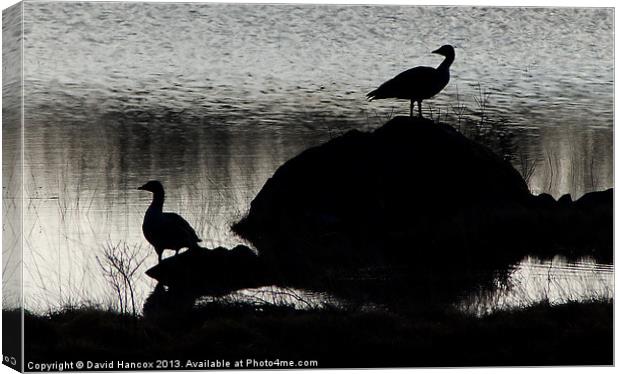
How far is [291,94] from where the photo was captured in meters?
11.9

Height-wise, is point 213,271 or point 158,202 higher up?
point 158,202

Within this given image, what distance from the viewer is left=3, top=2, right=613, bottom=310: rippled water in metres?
11.4

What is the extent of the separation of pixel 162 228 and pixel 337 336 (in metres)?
1.63

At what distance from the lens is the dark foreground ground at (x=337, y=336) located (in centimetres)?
1144

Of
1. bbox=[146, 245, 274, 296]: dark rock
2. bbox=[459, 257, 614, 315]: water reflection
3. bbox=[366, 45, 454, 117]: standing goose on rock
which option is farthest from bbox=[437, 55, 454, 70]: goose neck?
bbox=[146, 245, 274, 296]: dark rock

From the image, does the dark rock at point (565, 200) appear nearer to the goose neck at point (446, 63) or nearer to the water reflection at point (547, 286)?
the water reflection at point (547, 286)

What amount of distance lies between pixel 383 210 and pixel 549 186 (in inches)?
56.5

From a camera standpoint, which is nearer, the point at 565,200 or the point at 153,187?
the point at 153,187

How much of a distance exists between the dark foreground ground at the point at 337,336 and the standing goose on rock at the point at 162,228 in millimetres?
545

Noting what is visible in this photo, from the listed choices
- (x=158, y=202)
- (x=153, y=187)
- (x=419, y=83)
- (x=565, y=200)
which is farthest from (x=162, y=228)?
(x=565, y=200)

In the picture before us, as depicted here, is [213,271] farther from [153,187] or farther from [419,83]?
[419,83]

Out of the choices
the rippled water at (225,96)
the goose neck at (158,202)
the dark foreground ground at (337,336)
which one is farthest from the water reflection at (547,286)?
the goose neck at (158,202)

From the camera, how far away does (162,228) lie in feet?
38.2

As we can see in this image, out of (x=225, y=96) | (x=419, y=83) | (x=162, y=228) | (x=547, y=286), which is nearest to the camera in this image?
(x=162, y=228)
